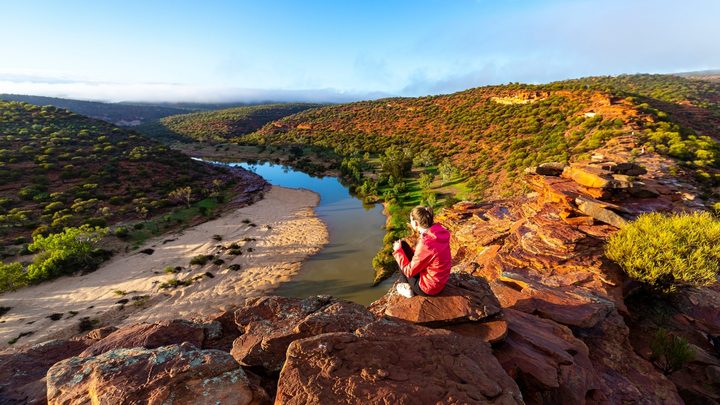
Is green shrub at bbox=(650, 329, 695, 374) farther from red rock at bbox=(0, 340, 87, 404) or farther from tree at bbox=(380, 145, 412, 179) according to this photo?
tree at bbox=(380, 145, 412, 179)

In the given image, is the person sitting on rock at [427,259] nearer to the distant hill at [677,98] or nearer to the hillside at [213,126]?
the distant hill at [677,98]

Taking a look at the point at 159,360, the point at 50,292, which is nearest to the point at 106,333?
Answer: the point at 159,360

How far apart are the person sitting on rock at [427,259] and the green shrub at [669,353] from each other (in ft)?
20.9

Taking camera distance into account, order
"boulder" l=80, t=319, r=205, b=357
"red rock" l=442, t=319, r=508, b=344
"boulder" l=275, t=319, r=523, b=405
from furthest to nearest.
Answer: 1. "boulder" l=80, t=319, r=205, b=357
2. "red rock" l=442, t=319, r=508, b=344
3. "boulder" l=275, t=319, r=523, b=405

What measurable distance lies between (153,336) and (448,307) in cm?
595

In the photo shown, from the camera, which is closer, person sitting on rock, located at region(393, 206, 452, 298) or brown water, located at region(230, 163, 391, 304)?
person sitting on rock, located at region(393, 206, 452, 298)

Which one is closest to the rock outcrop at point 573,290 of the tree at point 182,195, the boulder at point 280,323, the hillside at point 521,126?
the boulder at point 280,323

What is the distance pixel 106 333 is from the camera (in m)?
7.39

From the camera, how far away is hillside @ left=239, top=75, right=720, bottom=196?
33.8 metres

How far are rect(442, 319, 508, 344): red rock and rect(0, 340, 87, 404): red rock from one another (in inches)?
274

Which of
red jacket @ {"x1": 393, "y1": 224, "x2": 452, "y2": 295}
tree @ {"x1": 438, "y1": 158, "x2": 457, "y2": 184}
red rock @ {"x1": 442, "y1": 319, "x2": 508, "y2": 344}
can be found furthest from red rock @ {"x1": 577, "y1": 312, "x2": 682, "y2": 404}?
tree @ {"x1": 438, "y1": 158, "x2": 457, "y2": 184}

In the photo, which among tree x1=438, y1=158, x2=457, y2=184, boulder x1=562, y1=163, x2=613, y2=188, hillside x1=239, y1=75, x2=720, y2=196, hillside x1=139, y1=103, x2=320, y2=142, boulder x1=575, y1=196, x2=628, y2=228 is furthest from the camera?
hillside x1=139, y1=103, x2=320, y2=142

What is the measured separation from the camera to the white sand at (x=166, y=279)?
19922 mm

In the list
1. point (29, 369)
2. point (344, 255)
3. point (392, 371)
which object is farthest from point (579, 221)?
point (344, 255)
